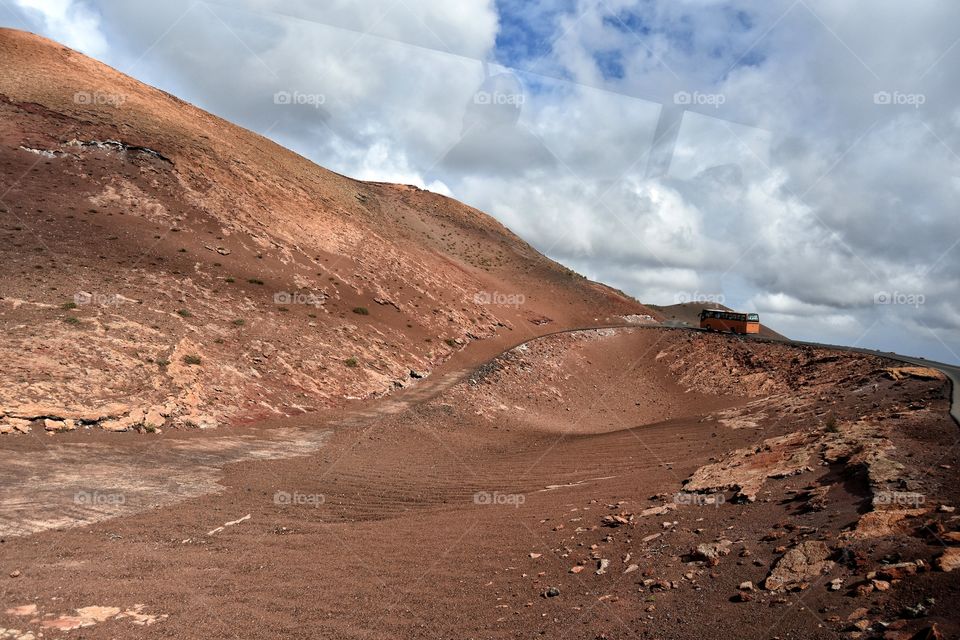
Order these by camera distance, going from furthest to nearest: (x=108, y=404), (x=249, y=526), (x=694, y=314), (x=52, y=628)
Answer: (x=694, y=314) → (x=108, y=404) → (x=249, y=526) → (x=52, y=628)

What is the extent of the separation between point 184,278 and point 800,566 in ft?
105

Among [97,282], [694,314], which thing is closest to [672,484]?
[97,282]

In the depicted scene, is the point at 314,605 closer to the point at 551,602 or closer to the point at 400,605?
the point at 400,605

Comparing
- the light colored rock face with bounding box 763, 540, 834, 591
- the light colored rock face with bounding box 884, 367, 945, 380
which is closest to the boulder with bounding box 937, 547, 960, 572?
the light colored rock face with bounding box 763, 540, 834, 591

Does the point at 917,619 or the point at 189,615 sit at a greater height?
the point at 917,619

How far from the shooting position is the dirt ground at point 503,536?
20.6ft

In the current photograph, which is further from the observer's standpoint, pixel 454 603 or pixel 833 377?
pixel 833 377

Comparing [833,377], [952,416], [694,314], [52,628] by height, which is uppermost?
[694,314]

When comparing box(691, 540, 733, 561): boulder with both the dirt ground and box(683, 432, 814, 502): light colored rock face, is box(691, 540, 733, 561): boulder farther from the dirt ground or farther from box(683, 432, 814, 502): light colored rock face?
box(683, 432, 814, 502): light colored rock face

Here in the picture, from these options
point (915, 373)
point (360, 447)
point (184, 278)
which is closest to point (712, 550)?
point (360, 447)

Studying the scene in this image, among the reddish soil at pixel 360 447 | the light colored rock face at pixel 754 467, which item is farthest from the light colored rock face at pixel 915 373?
the light colored rock face at pixel 754 467

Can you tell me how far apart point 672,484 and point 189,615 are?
974cm

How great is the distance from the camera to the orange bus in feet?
131

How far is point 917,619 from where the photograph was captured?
191 inches
